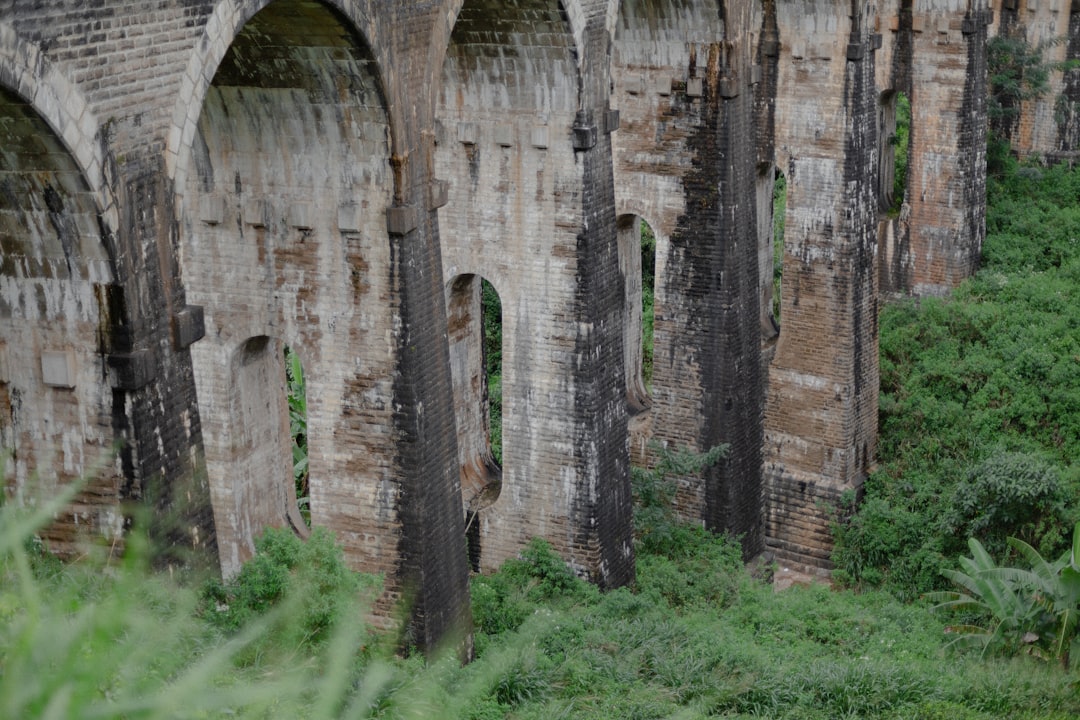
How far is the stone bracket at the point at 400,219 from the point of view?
952cm

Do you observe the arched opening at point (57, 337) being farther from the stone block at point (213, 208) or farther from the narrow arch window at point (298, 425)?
the narrow arch window at point (298, 425)

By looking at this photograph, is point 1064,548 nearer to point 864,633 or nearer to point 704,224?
point 864,633

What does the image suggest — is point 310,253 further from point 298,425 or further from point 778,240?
point 778,240

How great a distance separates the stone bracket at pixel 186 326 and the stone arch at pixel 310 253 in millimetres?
2234

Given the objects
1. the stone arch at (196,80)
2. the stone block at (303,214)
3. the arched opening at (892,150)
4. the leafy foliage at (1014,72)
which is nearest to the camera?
the stone arch at (196,80)

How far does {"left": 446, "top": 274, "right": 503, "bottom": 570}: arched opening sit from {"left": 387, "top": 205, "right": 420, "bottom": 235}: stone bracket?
315cm

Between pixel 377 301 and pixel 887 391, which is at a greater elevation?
pixel 377 301

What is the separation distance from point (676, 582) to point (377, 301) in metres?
5.19

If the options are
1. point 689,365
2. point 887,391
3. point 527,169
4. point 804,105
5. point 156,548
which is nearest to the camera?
point 156,548

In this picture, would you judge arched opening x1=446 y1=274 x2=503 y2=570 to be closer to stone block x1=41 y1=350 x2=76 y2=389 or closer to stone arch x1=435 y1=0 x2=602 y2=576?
stone arch x1=435 y1=0 x2=602 y2=576

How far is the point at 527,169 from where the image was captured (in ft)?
38.7

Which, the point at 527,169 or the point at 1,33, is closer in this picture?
the point at 1,33

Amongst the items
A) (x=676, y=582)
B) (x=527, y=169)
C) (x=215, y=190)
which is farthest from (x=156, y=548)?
(x=676, y=582)

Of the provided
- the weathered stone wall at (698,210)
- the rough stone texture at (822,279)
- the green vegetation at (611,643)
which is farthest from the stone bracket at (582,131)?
the rough stone texture at (822,279)
